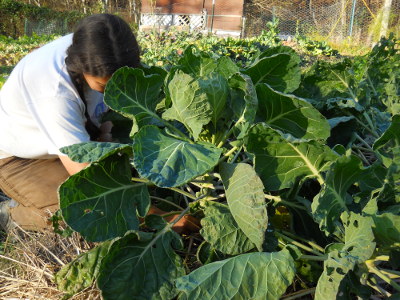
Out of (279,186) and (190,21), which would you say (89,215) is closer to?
(279,186)

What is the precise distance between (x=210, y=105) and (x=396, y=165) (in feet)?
2.31

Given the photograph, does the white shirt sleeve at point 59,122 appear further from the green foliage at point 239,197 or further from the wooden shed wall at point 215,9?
the wooden shed wall at point 215,9

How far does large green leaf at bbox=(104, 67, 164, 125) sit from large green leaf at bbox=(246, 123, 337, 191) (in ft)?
1.80

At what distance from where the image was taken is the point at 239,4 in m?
23.4

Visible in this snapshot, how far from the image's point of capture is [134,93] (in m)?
1.84

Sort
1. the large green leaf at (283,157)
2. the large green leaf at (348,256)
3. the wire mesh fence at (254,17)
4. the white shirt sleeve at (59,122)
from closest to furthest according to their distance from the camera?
the large green leaf at (348,256) < the large green leaf at (283,157) < the white shirt sleeve at (59,122) < the wire mesh fence at (254,17)

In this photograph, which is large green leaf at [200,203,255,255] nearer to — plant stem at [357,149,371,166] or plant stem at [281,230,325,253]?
plant stem at [281,230,325,253]

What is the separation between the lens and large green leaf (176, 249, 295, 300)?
128 centimetres

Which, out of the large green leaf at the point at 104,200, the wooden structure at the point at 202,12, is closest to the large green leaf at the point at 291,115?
the large green leaf at the point at 104,200

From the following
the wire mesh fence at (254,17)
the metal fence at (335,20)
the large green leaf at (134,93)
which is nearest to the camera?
the large green leaf at (134,93)

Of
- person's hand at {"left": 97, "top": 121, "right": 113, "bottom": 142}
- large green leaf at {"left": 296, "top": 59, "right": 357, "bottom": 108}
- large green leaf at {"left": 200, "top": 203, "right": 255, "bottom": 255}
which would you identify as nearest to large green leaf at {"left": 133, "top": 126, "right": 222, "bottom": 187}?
large green leaf at {"left": 200, "top": 203, "right": 255, "bottom": 255}

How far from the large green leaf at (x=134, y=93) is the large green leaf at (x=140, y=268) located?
1.66 ft

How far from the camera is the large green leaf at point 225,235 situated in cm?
148

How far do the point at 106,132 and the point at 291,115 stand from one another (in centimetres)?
121
